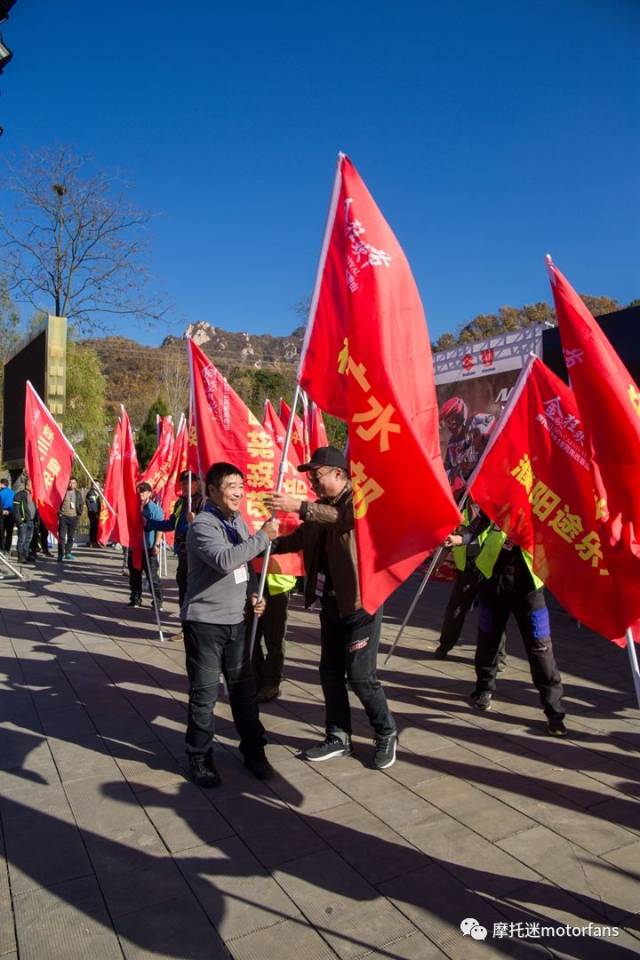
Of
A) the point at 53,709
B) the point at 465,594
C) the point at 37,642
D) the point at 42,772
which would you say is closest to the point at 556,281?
the point at 465,594

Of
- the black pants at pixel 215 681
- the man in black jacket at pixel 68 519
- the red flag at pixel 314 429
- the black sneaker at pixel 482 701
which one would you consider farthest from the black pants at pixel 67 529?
the black pants at pixel 215 681

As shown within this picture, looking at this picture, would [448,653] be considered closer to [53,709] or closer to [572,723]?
[572,723]

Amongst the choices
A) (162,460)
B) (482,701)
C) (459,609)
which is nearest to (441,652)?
(459,609)

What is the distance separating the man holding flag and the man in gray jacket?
38 cm

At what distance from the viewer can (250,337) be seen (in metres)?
114

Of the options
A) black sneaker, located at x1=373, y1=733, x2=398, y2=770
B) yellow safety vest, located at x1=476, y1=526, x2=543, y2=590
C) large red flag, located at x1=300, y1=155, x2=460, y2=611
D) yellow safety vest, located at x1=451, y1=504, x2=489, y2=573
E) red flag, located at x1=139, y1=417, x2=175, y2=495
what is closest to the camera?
large red flag, located at x1=300, y1=155, x2=460, y2=611

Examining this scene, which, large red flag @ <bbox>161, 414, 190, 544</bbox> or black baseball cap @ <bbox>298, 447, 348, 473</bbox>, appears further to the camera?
large red flag @ <bbox>161, 414, 190, 544</bbox>

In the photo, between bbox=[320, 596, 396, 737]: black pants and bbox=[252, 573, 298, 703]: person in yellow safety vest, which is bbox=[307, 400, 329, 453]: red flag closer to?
bbox=[252, 573, 298, 703]: person in yellow safety vest

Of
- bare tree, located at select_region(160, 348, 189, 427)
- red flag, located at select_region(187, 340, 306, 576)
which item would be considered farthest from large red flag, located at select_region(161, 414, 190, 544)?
bare tree, located at select_region(160, 348, 189, 427)

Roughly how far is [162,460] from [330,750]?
29.7 feet

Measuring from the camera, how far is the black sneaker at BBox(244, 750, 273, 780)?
12.8ft

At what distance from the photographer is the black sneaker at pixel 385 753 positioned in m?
4.04

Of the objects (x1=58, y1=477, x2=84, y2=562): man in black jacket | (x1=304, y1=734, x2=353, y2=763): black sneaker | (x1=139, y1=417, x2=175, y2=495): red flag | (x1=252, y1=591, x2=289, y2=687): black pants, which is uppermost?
(x1=139, y1=417, x2=175, y2=495): red flag

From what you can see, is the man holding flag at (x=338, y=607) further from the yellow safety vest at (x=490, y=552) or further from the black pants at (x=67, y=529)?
the black pants at (x=67, y=529)
